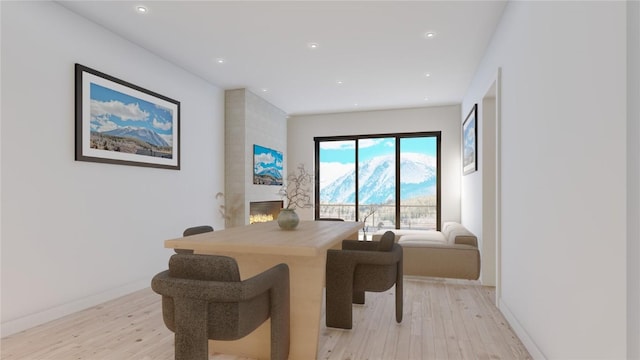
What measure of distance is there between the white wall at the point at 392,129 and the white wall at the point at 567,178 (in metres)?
3.96

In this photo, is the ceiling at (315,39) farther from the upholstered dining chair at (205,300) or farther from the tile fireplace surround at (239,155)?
the upholstered dining chair at (205,300)

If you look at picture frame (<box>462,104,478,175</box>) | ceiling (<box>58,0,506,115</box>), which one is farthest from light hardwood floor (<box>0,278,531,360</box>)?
ceiling (<box>58,0,506,115</box>)

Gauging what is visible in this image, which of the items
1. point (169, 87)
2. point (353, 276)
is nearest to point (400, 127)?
point (169, 87)

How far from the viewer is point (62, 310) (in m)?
2.99

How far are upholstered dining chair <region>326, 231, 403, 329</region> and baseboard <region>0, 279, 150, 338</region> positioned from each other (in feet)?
7.58

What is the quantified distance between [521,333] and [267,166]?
477 cm

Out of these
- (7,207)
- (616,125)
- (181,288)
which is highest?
(616,125)

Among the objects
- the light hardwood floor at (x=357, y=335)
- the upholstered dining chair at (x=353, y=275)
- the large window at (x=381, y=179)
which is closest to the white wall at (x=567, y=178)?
the light hardwood floor at (x=357, y=335)

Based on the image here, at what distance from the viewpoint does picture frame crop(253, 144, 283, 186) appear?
5.91 metres

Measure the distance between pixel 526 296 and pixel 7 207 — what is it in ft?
12.9

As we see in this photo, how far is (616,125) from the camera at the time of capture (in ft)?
4.39

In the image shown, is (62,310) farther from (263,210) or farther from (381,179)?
(381,179)

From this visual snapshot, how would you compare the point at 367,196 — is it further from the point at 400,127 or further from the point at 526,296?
the point at 526,296

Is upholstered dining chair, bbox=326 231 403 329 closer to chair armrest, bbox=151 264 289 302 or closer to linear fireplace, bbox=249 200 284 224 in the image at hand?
chair armrest, bbox=151 264 289 302
